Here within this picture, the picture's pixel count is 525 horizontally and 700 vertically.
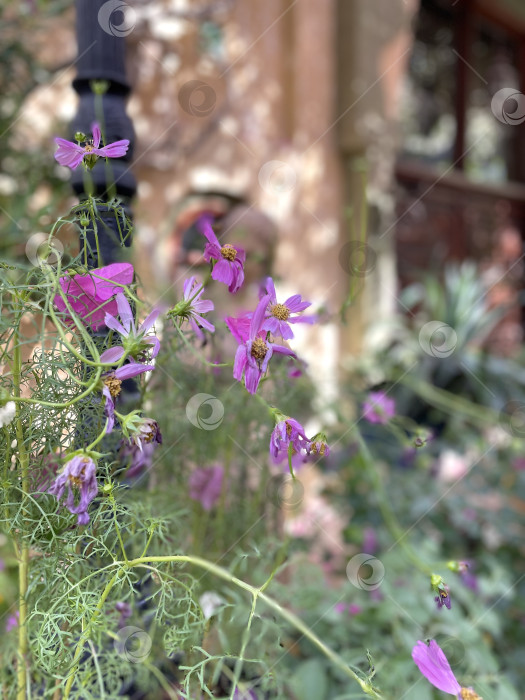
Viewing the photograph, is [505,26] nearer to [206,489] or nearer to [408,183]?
[408,183]

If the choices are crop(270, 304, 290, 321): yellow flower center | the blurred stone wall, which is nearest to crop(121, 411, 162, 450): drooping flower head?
crop(270, 304, 290, 321): yellow flower center

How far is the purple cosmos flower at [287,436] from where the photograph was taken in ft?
1.19

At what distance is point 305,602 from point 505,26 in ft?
12.6

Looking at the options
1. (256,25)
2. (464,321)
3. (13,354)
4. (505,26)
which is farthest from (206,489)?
(505,26)

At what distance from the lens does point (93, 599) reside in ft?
1.29
